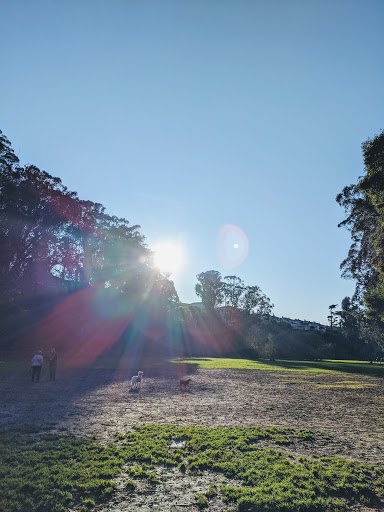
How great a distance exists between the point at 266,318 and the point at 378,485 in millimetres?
95856

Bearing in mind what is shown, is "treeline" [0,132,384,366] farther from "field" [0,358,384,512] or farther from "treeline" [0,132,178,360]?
"field" [0,358,384,512]

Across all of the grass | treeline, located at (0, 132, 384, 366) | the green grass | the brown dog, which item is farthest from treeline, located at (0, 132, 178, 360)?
the grass

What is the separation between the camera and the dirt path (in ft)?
35.7

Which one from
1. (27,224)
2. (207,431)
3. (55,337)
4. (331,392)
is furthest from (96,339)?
(207,431)

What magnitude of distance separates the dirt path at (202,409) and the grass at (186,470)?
123 cm

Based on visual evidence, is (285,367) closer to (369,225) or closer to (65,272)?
(369,225)

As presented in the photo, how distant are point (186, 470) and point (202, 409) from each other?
7.63m

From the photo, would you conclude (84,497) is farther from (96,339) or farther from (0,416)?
(96,339)

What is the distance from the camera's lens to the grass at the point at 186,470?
19.6 feet

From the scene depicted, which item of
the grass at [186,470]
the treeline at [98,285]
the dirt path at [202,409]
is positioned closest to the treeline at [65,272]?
the treeline at [98,285]

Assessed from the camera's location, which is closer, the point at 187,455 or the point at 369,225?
the point at 187,455

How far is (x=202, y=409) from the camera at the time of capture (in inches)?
586

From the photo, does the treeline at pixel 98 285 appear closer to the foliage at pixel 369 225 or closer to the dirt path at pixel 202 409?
the foliage at pixel 369 225

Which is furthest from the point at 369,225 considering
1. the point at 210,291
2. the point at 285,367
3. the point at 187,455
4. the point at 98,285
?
the point at 210,291
